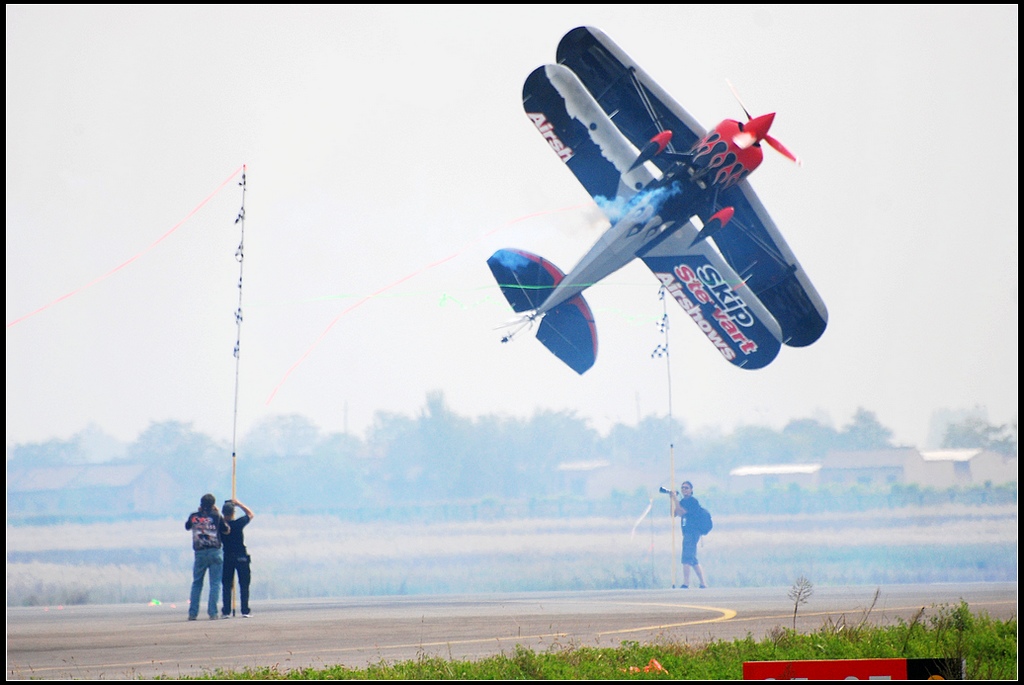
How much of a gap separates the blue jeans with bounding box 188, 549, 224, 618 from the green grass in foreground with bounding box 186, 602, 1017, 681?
5.61 m

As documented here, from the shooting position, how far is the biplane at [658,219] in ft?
73.7

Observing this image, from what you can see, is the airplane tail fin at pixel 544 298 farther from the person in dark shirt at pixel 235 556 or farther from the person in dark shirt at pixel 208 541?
Result: the person in dark shirt at pixel 208 541

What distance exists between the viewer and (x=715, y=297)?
24.4 metres

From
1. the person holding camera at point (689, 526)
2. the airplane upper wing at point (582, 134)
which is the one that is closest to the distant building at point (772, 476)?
the person holding camera at point (689, 526)

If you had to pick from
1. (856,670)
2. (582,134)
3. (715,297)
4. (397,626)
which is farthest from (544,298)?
(856,670)

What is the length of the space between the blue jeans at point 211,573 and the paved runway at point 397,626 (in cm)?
27

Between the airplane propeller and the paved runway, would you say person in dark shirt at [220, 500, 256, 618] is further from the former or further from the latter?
the airplane propeller

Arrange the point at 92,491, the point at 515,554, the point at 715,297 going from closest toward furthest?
the point at 715,297 < the point at 515,554 < the point at 92,491

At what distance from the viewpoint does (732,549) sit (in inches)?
1133

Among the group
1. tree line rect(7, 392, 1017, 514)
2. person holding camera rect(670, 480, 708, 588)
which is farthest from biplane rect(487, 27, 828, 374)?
tree line rect(7, 392, 1017, 514)

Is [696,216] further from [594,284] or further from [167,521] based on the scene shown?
[167,521]

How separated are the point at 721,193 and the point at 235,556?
499 inches

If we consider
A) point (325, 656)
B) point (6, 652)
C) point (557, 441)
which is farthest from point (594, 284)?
point (6, 652)

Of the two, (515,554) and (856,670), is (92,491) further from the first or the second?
(856,670)
